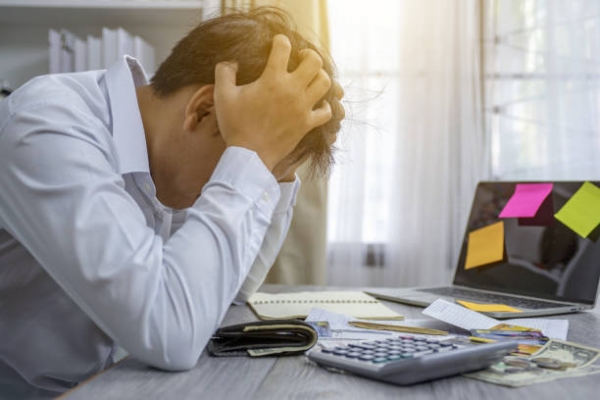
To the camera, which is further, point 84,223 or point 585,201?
point 585,201

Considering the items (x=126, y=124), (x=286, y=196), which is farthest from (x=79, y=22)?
(x=126, y=124)

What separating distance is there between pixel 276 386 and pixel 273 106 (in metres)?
0.36

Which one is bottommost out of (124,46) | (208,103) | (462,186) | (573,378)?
(573,378)

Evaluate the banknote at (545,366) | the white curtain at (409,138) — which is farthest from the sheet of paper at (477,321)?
the white curtain at (409,138)

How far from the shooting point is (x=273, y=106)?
0.79 metres

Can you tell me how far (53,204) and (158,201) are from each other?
11.8 inches

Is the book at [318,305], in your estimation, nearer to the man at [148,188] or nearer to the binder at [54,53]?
the man at [148,188]

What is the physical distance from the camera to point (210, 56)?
92 centimetres

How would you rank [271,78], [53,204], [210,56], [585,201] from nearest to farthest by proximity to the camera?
[53,204]
[271,78]
[210,56]
[585,201]

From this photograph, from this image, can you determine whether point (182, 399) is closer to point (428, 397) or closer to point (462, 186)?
point (428, 397)

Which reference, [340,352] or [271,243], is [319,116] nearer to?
[340,352]

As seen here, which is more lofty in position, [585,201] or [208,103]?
[208,103]

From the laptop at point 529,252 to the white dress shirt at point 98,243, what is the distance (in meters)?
0.49

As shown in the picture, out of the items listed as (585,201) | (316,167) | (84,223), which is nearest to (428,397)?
(84,223)
